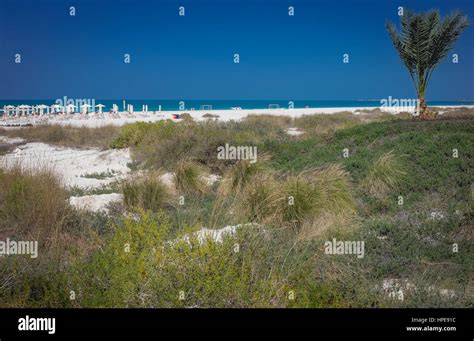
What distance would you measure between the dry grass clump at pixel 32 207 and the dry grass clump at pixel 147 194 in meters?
1.35

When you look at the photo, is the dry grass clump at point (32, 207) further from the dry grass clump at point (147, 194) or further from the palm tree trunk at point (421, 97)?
the palm tree trunk at point (421, 97)

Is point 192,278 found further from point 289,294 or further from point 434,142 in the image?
point 434,142

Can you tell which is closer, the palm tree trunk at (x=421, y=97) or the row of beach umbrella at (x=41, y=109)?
the palm tree trunk at (x=421, y=97)

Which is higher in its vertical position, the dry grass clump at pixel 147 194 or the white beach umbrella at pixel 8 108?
the white beach umbrella at pixel 8 108

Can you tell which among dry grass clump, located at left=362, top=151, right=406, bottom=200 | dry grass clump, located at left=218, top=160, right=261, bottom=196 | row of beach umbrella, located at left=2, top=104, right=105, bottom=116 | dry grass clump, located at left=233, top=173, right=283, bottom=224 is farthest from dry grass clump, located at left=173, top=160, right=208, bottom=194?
row of beach umbrella, located at left=2, top=104, right=105, bottom=116

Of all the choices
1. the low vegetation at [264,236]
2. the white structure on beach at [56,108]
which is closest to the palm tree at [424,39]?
the low vegetation at [264,236]

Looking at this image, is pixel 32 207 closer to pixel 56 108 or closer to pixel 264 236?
pixel 264 236

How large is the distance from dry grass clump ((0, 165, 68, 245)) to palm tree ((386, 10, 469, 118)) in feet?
49.7

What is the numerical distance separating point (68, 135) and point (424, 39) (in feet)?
51.7

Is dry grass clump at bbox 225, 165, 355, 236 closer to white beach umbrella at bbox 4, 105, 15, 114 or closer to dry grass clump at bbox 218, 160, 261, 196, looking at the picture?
dry grass clump at bbox 218, 160, 261, 196

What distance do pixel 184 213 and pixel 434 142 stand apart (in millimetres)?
7250

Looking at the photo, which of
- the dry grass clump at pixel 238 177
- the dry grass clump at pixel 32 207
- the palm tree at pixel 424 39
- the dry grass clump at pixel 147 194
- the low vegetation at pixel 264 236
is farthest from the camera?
the palm tree at pixel 424 39

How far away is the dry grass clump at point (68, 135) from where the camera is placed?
20.2 meters

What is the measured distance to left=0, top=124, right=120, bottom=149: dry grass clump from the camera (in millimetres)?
20219
